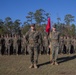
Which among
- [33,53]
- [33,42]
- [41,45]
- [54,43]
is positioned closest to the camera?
[33,42]

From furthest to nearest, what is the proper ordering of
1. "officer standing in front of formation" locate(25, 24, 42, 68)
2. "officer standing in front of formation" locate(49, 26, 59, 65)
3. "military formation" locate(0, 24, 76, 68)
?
"military formation" locate(0, 24, 76, 68), "officer standing in front of formation" locate(49, 26, 59, 65), "officer standing in front of formation" locate(25, 24, 42, 68)

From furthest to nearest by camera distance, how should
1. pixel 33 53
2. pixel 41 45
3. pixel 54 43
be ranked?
pixel 41 45, pixel 54 43, pixel 33 53

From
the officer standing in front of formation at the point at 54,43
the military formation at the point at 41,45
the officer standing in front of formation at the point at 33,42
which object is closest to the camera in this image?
the officer standing in front of formation at the point at 33,42

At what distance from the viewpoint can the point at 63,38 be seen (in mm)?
20812

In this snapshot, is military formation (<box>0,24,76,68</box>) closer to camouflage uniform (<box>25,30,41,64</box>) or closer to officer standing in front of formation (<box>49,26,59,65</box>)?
officer standing in front of formation (<box>49,26,59,65</box>)

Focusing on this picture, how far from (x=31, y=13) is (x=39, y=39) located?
48323mm

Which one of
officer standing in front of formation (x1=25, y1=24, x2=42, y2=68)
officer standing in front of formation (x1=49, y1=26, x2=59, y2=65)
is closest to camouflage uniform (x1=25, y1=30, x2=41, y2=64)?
officer standing in front of formation (x1=25, y1=24, x2=42, y2=68)

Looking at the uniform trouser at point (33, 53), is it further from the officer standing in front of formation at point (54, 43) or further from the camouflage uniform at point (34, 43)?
the officer standing in front of formation at point (54, 43)

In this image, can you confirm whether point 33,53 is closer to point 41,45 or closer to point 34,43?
point 34,43

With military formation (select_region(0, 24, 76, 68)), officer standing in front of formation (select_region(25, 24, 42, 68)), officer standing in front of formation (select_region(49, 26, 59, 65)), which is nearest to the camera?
officer standing in front of formation (select_region(25, 24, 42, 68))

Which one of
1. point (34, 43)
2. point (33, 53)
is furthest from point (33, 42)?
point (33, 53)

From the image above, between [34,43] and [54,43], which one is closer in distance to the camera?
[34,43]

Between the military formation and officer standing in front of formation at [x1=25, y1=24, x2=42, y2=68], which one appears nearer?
officer standing in front of formation at [x1=25, y1=24, x2=42, y2=68]

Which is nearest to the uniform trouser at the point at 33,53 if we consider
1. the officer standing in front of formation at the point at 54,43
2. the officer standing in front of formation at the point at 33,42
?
the officer standing in front of formation at the point at 33,42
